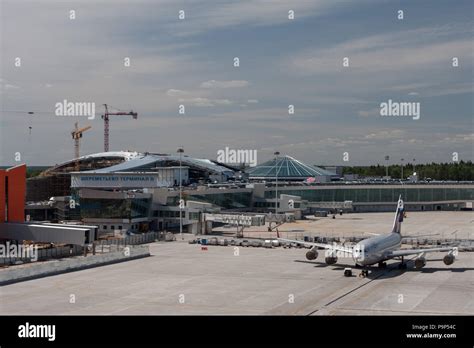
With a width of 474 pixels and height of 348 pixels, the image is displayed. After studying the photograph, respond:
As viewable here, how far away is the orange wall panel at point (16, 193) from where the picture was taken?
86.5m

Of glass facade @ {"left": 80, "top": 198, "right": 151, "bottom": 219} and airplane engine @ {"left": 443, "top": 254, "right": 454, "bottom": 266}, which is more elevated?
glass facade @ {"left": 80, "top": 198, "right": 151, "bottom": 219}

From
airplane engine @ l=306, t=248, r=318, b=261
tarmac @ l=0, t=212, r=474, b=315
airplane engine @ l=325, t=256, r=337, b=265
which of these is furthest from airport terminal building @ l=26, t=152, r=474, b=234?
airplane engine @ l=325, t=256, r=337, b=265

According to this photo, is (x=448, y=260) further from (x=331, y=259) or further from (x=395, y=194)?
(x=395, y=194)

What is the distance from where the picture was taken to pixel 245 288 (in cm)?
5962

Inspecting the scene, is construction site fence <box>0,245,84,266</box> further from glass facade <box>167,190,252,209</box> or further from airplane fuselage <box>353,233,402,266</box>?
airplane fuselage <box>353,233,402,266</box>

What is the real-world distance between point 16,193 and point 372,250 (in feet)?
165

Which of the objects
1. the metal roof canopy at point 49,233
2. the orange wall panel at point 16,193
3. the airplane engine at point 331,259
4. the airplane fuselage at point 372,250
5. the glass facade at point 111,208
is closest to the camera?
the airplane fuselage at point 372,250

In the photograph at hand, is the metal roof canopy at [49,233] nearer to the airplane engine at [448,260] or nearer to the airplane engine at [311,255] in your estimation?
the airplane engine at [311,255]

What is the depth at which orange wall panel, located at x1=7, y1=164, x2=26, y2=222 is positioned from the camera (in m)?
86.5

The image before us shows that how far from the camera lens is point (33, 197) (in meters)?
186

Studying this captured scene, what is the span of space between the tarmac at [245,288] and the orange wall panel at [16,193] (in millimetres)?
→ 20843

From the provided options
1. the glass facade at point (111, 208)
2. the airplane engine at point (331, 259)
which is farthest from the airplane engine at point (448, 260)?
the glass facade at point (111, 208)

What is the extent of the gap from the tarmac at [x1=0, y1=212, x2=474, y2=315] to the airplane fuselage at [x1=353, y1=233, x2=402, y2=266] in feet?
5.18
